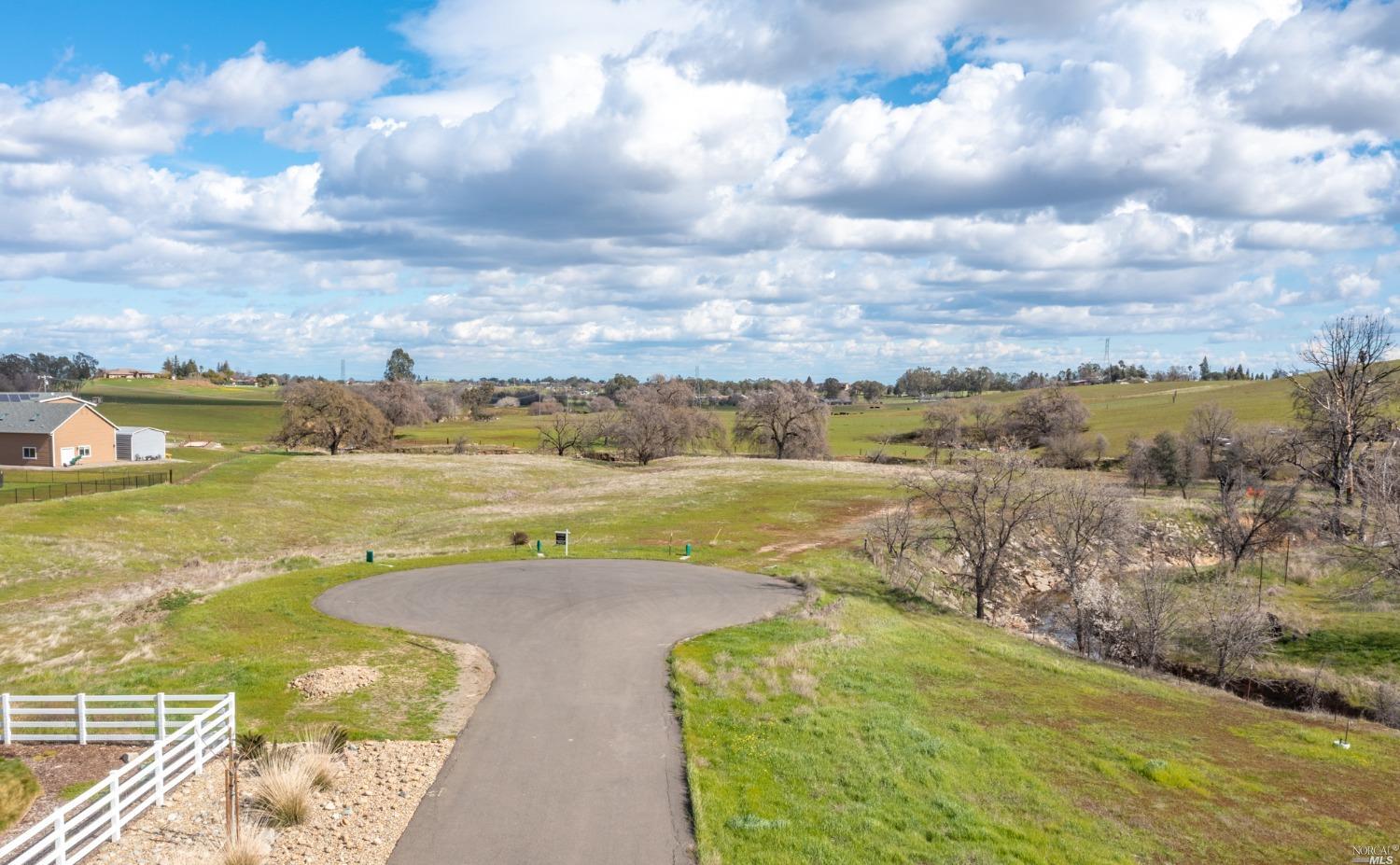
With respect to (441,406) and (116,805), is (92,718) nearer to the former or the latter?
(116,805)

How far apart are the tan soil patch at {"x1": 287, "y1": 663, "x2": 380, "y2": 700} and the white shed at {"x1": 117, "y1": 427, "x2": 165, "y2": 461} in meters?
75.4

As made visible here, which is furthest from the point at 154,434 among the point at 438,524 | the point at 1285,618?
the point at 1285,618

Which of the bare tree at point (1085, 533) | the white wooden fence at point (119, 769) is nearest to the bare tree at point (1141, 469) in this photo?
the bare tree at point (1085, 533)

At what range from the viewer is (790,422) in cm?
9962

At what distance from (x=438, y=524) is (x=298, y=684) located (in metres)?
32.9

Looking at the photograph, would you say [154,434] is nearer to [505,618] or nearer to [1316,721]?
[505,618]

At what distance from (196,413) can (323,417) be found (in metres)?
78.9

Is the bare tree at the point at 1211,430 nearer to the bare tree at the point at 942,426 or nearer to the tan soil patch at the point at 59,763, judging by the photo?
the bare tree at the point at 942,426

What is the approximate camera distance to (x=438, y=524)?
2056 inches

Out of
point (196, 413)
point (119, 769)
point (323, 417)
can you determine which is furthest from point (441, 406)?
point (119, 769)

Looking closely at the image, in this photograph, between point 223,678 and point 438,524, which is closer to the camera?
point 223,678

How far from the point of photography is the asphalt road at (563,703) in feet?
43.6

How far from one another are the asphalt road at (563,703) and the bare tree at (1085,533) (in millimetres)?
11804

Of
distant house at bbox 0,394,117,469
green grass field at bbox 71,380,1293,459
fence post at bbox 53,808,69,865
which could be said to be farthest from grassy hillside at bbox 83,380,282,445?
fence post at bbox 53,808,69,865
